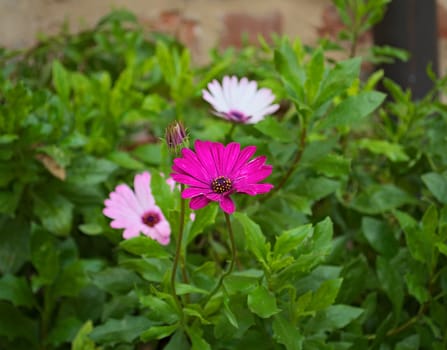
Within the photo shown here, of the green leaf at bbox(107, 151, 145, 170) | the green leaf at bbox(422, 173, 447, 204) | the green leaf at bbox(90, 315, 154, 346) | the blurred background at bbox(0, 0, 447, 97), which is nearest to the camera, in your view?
the green leaf at bbox(90, 315, 154, 346)

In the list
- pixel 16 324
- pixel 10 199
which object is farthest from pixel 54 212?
pixel 16 324

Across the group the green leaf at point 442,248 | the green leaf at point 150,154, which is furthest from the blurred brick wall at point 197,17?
the green leaf at point 442,248

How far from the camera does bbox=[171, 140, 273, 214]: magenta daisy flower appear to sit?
55 centimetres

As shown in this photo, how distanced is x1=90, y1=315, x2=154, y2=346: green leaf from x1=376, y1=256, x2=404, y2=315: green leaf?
31 cm

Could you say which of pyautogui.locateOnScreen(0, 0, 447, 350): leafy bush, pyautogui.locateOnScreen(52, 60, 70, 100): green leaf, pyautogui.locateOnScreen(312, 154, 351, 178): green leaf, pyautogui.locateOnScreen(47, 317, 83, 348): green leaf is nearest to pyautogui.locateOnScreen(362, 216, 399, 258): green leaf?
pyautogui.locateOnScreen(0, 0, 447, 350): leafy bush

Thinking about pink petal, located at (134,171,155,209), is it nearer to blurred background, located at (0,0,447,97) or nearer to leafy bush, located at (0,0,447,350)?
leafy bush, located at (0,0,447,350)

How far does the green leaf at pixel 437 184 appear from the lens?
2.89 ft

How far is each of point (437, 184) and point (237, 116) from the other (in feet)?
1.01

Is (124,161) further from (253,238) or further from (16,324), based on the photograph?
(253,238)

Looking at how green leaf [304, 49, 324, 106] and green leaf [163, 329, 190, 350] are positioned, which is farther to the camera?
green leaf [304, 49, 324, 106]

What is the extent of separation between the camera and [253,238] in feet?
2.18

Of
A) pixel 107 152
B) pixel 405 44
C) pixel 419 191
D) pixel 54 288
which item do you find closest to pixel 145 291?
pixel 54 288

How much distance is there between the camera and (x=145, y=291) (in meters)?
0.78

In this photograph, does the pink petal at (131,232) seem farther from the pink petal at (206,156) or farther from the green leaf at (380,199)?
the green leaf at (380,199)
